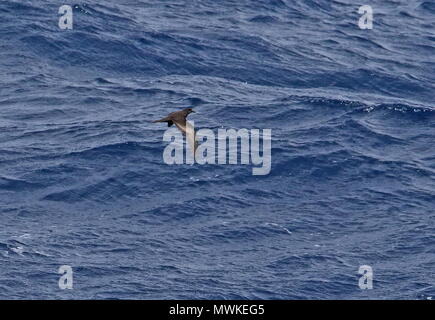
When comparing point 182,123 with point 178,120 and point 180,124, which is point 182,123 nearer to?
point 180,124

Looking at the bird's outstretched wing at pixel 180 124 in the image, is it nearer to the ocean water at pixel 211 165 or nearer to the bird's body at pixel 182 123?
the bird's body at pixel 182 123

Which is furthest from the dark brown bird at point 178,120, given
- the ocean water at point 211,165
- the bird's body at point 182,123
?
the ocean water at point 211,165

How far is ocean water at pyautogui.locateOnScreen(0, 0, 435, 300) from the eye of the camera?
36719mm

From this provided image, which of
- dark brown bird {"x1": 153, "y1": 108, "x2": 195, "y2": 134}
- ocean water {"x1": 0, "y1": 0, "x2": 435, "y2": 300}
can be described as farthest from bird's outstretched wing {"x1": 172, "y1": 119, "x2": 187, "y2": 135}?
ocean water {"x1": 0, "y1": 0, "x2": 435, "y2": 300}

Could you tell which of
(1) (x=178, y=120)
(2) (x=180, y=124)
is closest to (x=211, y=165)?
(1) (x=178, y=120)

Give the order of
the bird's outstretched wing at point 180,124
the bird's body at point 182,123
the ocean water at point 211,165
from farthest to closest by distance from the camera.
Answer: the ocean water at point 211,165 → the bird's outstretched wing at point 180,124 → the bird's body at point 182,123

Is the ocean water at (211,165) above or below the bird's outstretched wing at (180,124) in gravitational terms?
below

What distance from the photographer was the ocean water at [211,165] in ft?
120

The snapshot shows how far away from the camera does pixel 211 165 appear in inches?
1661

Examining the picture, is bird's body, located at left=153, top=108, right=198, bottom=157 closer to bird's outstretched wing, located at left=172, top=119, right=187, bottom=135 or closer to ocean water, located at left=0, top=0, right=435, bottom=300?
bird's outstretched wing, located at left=172, top=119, right=187, bottom=135

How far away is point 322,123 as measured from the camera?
45.8 metres
